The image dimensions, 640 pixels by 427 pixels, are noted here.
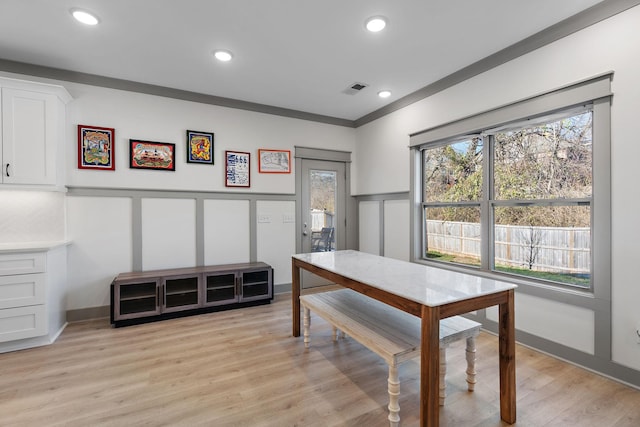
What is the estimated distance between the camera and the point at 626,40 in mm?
2037

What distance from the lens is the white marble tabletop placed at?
1.56m

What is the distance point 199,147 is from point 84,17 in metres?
1.67

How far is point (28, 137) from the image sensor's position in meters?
2.76

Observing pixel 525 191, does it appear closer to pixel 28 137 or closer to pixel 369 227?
pixel 369 227

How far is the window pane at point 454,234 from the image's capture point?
3.21 m

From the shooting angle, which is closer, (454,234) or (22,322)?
(22,322)

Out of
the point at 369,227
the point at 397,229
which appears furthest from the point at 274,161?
the point at 397,229

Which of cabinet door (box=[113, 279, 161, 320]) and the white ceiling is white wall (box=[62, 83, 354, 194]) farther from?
cabinet door (box=[113, 279, 161, 320])

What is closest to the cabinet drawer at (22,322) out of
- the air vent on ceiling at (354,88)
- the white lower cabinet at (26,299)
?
the white lower cabinet at (26,299)

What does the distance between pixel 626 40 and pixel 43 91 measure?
481cm

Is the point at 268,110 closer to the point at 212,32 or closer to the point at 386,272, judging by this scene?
the point at 212,32

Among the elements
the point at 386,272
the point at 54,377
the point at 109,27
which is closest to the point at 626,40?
the point at 386,272

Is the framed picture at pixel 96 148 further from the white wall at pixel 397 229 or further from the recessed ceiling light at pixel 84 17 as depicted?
the white wall at pixel 397 229

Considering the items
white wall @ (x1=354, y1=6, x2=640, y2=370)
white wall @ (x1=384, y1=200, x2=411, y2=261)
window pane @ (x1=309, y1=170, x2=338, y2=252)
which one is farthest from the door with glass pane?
white wall @ (x1=354, y1=6, x2=640, y2=370)
